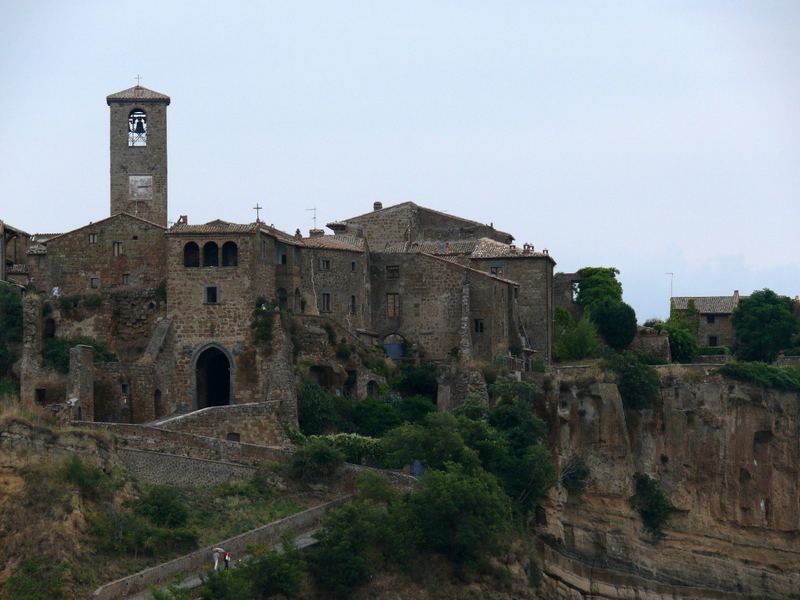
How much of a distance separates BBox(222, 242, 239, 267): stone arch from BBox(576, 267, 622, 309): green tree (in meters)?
22.7

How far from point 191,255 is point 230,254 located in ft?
4.58

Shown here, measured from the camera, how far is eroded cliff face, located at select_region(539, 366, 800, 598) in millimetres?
81250

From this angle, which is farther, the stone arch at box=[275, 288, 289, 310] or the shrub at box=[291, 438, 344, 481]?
the stone arch at box=[275, 288, 289, 310]

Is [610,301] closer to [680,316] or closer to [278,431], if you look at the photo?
[680,316]

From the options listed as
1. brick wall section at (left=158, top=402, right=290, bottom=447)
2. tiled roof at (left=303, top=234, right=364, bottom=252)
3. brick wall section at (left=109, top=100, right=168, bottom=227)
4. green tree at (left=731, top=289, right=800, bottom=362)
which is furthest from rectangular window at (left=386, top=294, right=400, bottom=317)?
green tree at (left=731, top=289, right=800, bottom=362)

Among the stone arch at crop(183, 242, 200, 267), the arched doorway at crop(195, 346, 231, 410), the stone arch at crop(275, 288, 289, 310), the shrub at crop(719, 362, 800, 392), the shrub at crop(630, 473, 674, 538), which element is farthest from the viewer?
the shrub at crop(719, 362, 800, 392)

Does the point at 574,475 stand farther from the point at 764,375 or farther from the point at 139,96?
the point at 139,96

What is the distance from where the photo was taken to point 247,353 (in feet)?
242

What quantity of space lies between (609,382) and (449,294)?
732 cm

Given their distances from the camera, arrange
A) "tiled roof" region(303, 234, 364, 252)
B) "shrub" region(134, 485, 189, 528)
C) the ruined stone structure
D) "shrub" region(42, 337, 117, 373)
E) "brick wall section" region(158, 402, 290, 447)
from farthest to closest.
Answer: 1. "tiled roof" region(303, 234, 364, 252)
2. the ruined stone structure
3. "shrub" region(42, 337, 117, 373)
4. "brick wall section" region(158, 402, 290, 447)
5. "shrub" region(134, 485, 189, 528)

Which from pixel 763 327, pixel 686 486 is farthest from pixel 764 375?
pixel 763 327

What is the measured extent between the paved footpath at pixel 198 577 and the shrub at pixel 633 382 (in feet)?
75.2

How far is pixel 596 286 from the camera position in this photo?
309 ft

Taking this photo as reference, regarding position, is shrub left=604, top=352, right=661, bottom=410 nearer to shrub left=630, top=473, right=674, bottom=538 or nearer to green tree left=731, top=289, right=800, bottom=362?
shrub left=630, top=473, right=674, bottom=538
